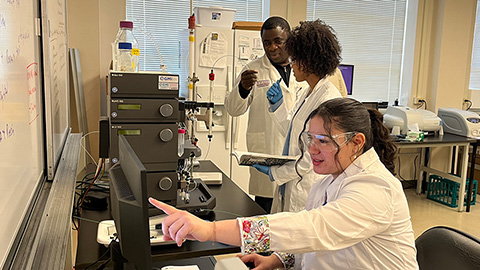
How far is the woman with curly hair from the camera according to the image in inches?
73.5

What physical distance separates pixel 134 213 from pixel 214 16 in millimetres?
3325

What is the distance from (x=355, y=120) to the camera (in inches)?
49.7

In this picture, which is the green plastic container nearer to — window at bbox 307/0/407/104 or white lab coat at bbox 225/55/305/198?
window at bbox 307/0/407/104

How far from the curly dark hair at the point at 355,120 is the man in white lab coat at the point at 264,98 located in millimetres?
1154

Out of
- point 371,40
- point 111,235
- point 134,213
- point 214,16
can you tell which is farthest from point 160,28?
point 134,213

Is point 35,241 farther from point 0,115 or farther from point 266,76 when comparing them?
point 266,76

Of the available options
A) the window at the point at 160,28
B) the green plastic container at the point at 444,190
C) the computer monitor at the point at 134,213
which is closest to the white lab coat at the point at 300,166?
the computer monitor at the point at 134,213

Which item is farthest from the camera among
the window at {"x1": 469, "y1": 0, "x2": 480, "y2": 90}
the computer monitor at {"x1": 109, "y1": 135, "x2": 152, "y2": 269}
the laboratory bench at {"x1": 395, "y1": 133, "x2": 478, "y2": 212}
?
the window at {"x1": 469, "y1": 0, "x2": 480, "y2": 90}

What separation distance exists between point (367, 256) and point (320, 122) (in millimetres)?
415

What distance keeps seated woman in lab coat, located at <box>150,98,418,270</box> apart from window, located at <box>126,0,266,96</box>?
292 centimetres

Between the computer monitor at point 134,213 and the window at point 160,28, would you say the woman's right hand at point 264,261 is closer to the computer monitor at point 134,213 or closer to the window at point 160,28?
the computer monitor at point 134,213

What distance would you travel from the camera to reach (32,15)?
4.21 feet

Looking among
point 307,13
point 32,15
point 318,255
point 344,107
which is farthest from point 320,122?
point 307,13

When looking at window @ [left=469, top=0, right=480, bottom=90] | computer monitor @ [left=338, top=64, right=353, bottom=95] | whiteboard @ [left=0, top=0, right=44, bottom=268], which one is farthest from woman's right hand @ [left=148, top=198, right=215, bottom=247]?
window @ [left=469, top=0, right=480, bottom=90]
